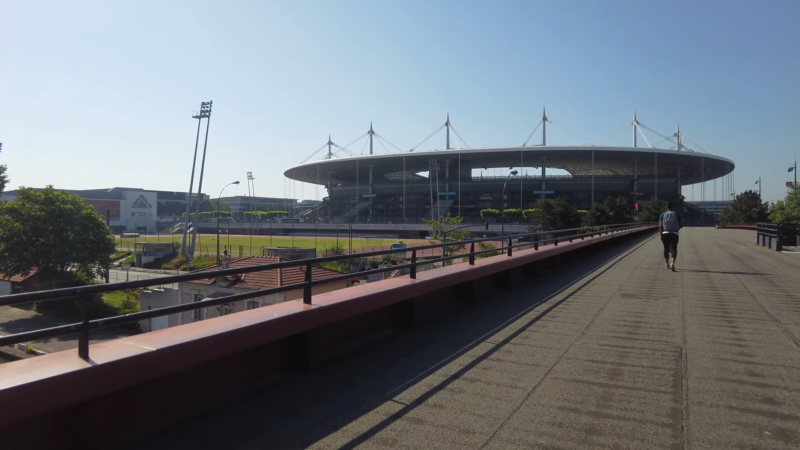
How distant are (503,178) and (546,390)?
107m

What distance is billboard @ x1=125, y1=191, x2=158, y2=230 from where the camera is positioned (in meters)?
72.9

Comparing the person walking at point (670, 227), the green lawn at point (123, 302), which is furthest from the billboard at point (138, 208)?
the person walking at point (670, 227)

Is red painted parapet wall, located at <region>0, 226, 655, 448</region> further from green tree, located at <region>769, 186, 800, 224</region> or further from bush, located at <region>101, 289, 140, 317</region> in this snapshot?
green tree, located at <region>769, 186, 800, 224</region>

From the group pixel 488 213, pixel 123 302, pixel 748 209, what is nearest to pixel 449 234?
pixel 123 302

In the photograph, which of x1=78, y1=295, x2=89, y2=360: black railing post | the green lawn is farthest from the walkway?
the green lawn

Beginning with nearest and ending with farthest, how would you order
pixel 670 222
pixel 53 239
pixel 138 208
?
1. pixel 670 222
2. pixel 53 239
3. pixel 138 208

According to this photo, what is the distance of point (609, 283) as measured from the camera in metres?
11.4

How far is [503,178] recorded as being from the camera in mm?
108812

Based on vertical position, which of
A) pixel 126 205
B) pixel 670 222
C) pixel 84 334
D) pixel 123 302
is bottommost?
pixel 123 302

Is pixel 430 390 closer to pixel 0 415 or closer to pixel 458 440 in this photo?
pixel 458 440

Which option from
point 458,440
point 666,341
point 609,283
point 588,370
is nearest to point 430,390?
point 458,440

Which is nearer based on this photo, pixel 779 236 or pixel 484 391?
pixel 484 391

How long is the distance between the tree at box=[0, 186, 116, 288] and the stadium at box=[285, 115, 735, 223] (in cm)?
6355

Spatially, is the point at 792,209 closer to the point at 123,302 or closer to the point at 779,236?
the point at 779,236
